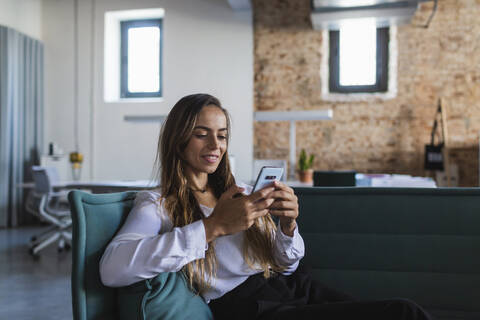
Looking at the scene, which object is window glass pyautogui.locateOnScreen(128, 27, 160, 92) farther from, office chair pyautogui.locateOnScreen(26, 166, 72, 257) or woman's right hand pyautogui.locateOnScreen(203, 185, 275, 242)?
woman's right hand pyautogui.locateOnScreen(203, 185, 275, 242)

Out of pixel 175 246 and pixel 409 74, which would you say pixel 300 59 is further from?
pixel 175 246

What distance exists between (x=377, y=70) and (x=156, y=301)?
18.4ft

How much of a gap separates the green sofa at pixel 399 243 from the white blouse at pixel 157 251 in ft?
0.69

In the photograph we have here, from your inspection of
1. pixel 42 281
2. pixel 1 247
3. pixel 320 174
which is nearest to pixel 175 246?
pixel 320 174

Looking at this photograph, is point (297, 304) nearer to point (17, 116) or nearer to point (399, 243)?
point (399, 243)

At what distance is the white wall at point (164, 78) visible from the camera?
20.3 ft

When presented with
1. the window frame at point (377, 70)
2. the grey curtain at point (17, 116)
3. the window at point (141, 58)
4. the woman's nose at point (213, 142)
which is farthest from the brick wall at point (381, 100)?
the woman's nose at point (213, 142)

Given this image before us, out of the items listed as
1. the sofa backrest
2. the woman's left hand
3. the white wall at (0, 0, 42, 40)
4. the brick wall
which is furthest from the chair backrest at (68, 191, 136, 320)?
the white wall at (0, 0, 42, 40)

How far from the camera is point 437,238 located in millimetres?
1510

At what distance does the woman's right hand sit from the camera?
3.71 feet

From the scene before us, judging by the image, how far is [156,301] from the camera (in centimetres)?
108

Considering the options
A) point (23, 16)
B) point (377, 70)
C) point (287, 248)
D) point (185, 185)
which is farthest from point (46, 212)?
point (377, 70)

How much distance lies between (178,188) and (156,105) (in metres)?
5.33

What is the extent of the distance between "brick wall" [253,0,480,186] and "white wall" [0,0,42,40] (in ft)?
11.8
